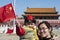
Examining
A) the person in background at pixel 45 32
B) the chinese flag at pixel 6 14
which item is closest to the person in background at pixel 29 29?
the chinese flag at pixel 6 14

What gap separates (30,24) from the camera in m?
3.16

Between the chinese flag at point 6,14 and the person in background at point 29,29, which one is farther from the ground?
the chinese flag at point 6,14

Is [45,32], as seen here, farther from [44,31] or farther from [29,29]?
[29,29]

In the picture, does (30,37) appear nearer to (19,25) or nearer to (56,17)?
(19,25)

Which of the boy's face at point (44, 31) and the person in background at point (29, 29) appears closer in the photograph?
the boy's face at point (44, 31)

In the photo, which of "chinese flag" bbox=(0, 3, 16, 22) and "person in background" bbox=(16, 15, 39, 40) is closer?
"chinese flag" bbox=(0, 3, 16, 22)

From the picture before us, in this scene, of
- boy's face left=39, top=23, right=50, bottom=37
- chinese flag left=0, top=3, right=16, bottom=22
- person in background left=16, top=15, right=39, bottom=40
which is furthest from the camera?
person in background left=16, top=15, right=39, bottom=40

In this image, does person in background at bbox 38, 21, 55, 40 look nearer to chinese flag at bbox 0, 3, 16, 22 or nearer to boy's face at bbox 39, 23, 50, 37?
boy's face at bbox 39, 23, 50, 37

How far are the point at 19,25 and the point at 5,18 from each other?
252mm

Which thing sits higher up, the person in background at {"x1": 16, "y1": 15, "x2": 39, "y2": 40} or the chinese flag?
the chinese flag

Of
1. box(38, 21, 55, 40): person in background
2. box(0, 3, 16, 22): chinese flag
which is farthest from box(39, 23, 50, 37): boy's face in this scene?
box(0, 3, 16, 22): chinese flag

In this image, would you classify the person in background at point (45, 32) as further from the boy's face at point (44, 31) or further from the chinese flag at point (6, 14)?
the chinese flag at point (6, 14)

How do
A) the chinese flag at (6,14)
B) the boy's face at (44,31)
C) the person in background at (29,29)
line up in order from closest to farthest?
the boy's face at (44,31) < the chinese flag at (6,14) < the person in background at (29,29)

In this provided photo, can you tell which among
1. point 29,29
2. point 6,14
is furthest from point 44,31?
point 29,29
